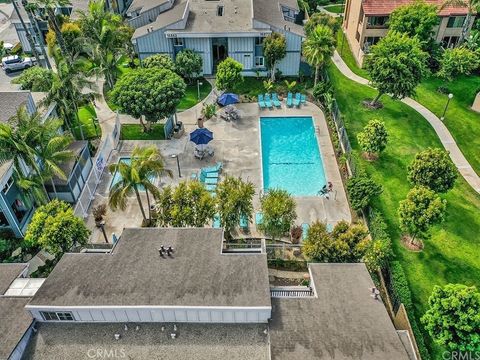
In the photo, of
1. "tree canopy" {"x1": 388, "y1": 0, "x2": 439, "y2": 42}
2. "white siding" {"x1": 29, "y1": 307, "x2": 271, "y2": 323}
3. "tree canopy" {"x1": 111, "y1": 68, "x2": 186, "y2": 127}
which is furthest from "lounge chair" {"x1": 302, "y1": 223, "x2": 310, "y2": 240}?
A: "tree canopy" {"x1": 388, "y1": 0, "x2": 439, "y2": 42}

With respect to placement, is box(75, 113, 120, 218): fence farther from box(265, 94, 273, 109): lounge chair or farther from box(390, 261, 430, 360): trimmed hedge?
box(390, 261, 430, 360): trimmed hedge

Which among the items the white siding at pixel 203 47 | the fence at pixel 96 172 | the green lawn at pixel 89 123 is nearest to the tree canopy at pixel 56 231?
the fence at pixel 96 172

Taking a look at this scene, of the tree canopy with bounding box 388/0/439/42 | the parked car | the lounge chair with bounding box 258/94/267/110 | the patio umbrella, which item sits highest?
the tree canopy with bounding box 388/0/439/42

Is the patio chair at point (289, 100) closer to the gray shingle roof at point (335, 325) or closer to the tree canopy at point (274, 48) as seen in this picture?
the tree canopy at point (274, 48)

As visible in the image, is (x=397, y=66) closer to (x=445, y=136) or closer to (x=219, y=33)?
(x=445, y=136)

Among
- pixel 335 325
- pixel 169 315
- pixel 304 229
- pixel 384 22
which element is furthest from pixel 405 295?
pixel 384 22

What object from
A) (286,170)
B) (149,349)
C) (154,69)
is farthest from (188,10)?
(149,349)
